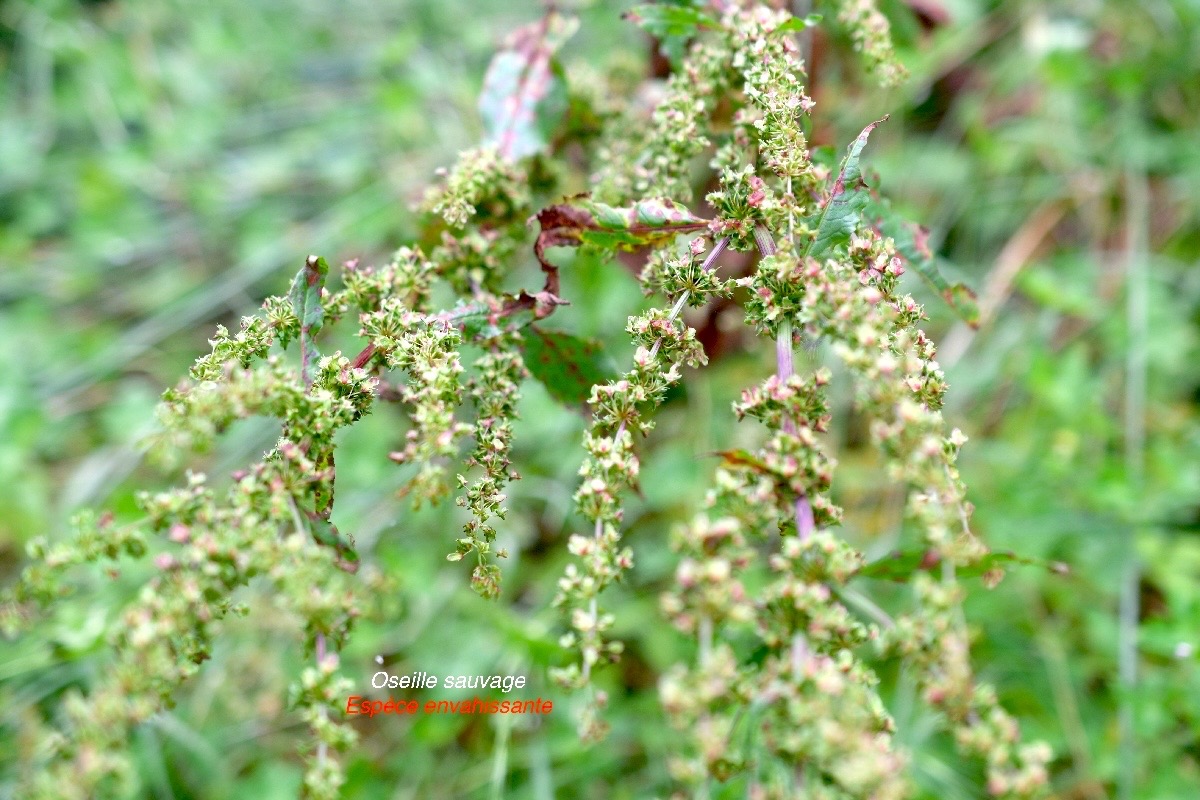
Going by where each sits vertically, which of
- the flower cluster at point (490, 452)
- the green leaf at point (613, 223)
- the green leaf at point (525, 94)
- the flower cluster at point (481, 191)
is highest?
the green leaf at point (525, 94)

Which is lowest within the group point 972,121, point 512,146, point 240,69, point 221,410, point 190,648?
point 190,648

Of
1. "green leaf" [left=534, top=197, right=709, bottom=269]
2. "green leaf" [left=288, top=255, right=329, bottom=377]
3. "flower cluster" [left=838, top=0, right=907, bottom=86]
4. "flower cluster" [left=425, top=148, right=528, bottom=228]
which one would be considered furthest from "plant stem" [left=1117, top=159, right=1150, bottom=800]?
"green leaf" [left=288, top=255, right=329, bottom=377]

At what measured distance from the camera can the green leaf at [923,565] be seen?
3.92 ft

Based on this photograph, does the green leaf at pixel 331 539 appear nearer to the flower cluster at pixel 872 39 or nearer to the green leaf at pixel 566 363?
the green leaf at pixel 566 363

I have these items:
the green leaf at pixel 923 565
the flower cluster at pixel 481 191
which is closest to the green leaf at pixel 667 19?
the flower cluster at pixel 481 191

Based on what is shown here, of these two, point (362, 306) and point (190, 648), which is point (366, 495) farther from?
point (190, 648)

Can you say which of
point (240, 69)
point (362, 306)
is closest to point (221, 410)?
point (362, 306)

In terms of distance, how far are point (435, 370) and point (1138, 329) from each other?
2.38 m

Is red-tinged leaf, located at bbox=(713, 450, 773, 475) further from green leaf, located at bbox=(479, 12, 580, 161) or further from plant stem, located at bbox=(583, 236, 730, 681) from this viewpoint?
green leaf, located at bbox=(479, 12, 580, 161)

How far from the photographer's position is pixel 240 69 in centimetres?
409

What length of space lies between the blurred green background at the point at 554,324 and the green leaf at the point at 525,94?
16 centimetres

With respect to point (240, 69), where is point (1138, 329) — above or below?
below

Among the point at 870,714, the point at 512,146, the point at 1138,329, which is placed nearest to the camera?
the point at 870,714

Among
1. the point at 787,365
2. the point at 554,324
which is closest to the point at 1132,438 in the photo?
the point at 554,324
